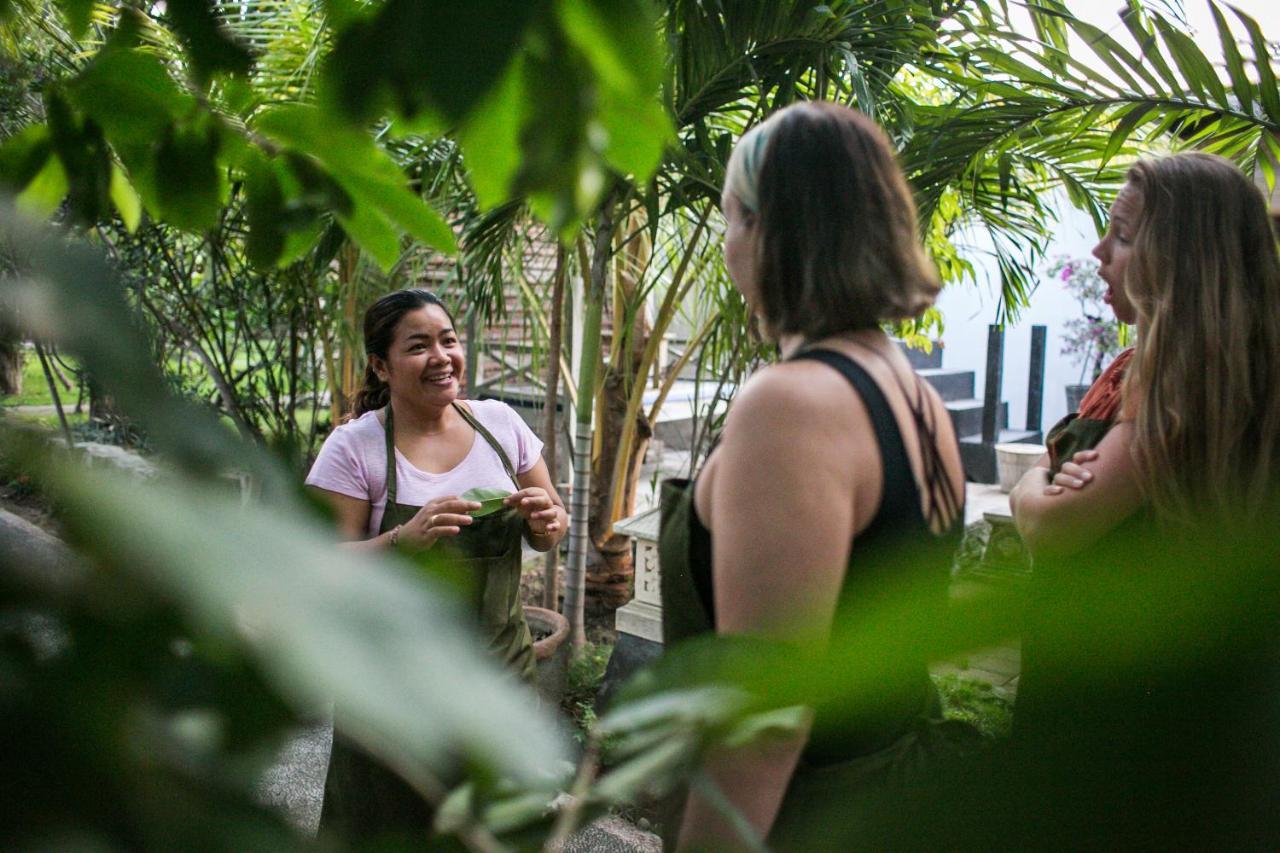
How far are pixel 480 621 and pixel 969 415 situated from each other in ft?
25.1

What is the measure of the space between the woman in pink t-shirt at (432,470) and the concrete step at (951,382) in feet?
23.1

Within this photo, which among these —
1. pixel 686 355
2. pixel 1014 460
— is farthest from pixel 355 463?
pixel 1014 460

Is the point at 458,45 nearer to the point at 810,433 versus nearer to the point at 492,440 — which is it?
the point at 810,433

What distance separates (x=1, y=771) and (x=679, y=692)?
0.18 meters

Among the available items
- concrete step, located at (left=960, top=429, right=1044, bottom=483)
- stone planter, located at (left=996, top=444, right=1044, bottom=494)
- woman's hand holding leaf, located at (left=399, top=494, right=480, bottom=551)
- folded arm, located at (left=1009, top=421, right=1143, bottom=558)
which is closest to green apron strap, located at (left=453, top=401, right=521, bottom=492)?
woman's hand holding leaf, located at (left=399, top=494, right=480, bottom=551)

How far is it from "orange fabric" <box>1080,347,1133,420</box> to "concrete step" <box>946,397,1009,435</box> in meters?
6.77

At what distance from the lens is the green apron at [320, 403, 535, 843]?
2.06 m

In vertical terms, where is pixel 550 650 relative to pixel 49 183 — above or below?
below

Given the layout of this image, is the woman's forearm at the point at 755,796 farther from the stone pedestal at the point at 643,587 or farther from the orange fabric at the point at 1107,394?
the stone pedestal at the point at 643,587

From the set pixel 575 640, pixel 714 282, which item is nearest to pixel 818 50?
pixel 714 282

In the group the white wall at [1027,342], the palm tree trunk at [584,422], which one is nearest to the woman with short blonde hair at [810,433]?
the palm tree trunk at [584,422]

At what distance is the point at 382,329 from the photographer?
2559 millimetres

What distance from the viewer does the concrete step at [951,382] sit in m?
9.16

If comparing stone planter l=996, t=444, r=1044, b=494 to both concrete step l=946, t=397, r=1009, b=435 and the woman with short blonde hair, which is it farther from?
the woman with short blonde hair
